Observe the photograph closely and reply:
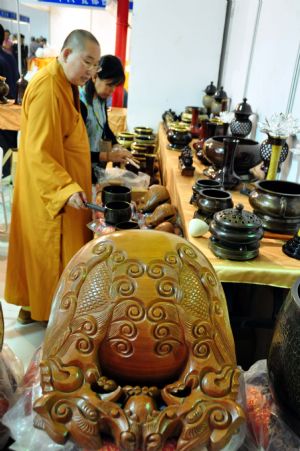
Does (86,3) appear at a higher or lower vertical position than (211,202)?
higher

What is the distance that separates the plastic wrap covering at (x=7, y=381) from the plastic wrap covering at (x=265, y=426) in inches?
14.4

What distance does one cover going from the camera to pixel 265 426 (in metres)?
0.63

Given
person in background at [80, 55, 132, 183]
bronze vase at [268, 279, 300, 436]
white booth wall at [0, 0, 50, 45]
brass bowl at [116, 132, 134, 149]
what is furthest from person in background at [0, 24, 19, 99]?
white booth wall at [0, 0, 50, 45]

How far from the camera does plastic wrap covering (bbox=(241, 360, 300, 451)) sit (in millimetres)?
612

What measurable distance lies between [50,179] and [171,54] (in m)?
3.16

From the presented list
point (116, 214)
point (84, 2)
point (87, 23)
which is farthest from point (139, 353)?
point (87, 23)

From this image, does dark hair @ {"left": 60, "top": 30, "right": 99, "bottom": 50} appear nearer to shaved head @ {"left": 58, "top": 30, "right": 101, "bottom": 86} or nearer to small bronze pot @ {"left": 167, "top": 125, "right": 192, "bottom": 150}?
shaved head @ {"left": 58, "top": 30, "right": 101, "bottom": 86}

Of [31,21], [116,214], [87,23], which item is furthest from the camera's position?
[31,21]

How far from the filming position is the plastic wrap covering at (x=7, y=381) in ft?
2.06

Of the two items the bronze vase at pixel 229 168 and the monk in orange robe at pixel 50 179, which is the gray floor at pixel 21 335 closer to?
the monk in orange robe at pixel 50 179

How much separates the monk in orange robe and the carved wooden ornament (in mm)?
1210

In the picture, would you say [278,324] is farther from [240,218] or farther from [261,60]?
[261,60]

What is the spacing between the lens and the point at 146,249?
0.57m

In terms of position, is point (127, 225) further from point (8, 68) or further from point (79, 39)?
point (8, 68)
